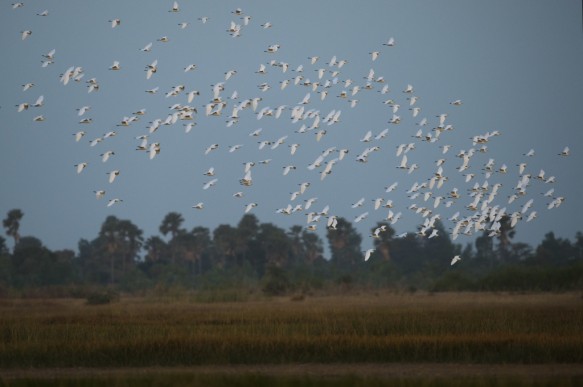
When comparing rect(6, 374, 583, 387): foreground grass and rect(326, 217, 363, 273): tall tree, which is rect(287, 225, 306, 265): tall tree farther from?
rect(6, 374, 583, 387): foreground grass

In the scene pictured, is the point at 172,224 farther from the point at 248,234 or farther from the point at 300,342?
the point at 300,342

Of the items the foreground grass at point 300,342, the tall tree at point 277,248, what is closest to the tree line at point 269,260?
the tall tree at point 277,248

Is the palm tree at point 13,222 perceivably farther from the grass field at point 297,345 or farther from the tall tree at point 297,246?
the grass field at point 297,345

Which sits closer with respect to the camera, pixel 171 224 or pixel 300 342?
pixel 300 342

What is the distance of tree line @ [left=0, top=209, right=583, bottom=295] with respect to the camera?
61469 millimetres

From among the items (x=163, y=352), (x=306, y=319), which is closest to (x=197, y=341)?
(x=163, y=352)

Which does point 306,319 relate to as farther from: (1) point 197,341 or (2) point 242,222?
(2) point 242,222

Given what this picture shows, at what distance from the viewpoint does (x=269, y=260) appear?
269 ft

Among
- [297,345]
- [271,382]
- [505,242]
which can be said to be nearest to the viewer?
[271,382]

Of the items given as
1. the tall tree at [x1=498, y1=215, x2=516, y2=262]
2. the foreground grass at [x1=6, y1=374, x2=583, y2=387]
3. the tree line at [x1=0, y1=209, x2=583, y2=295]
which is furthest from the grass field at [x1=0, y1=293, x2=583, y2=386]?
the tall tree at [x1=498, y1=215, x2=516, y2=262]

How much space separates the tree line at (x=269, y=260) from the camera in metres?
61.5

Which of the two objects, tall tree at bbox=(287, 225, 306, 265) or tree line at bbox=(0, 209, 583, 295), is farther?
tall tree at bbox=(287, 225, 306, 265)

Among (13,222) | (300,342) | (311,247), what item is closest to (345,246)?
(311,247)

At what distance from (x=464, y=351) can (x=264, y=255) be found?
2388 inches
